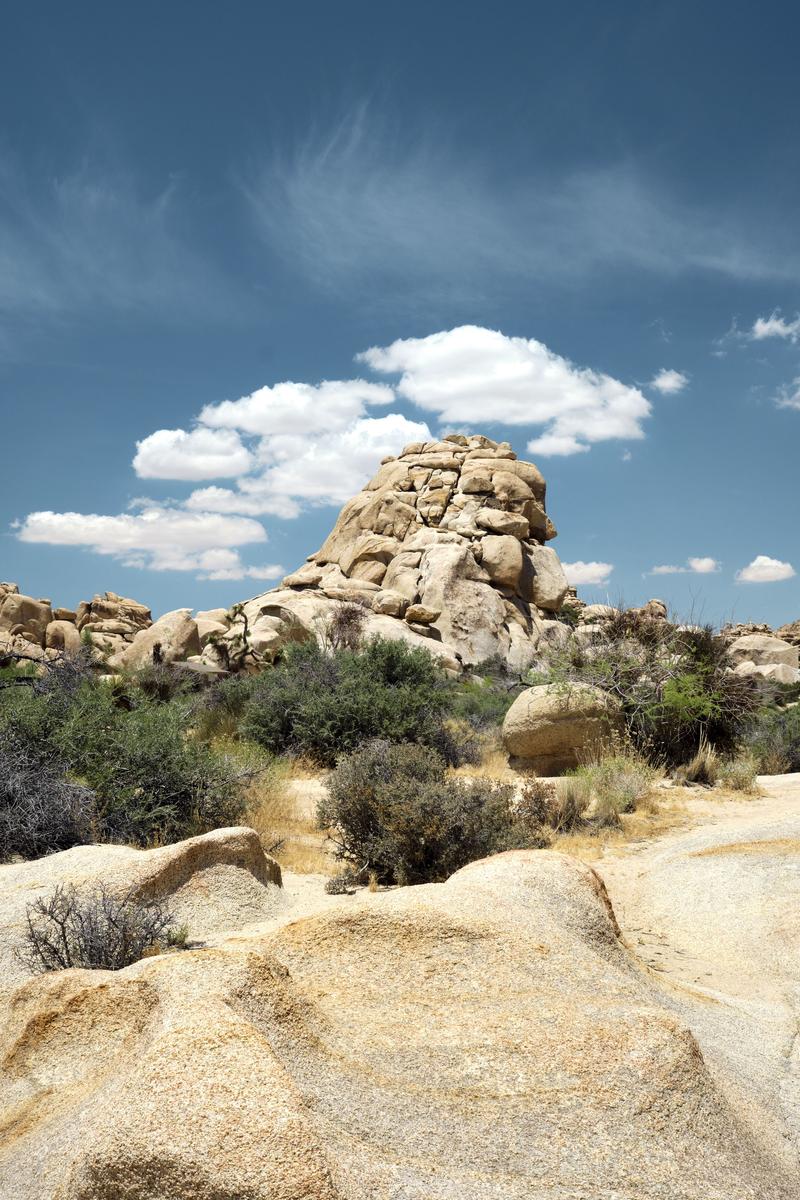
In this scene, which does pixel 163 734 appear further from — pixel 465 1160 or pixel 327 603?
pixel 327 603

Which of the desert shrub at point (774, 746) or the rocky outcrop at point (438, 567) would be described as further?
the rocky outcrop at point (438, 567)

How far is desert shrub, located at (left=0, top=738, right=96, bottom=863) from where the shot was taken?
800 centimetres

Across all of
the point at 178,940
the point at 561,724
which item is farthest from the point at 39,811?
the point at 561,724

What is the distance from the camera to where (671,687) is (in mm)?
14922

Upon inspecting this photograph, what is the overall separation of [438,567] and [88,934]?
1361 inches

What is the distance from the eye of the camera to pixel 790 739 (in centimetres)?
1728

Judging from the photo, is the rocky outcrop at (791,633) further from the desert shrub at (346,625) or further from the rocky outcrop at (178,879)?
the rocky outcrop at (178,879)

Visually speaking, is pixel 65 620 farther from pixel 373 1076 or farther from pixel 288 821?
pixel 373 1076

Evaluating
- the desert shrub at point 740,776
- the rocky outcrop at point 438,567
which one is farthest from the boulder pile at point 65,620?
the desert shrub at point 740,776

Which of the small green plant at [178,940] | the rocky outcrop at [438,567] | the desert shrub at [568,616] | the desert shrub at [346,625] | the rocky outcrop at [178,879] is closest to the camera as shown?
the small green plant at [178,940]

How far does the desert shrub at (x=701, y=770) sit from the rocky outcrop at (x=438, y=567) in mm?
18177

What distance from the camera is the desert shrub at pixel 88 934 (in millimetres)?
5008

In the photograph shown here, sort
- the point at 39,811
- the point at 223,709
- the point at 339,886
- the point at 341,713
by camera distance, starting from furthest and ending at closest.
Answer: the point at 223,709 → the point at 341,713 → the point at 339,886 → the point at 39,811

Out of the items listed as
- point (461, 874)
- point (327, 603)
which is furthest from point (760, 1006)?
point (327, 603)
